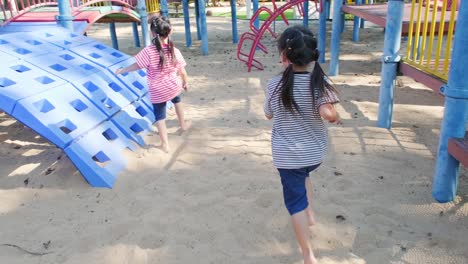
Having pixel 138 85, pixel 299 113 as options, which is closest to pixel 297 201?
pixel 299 113

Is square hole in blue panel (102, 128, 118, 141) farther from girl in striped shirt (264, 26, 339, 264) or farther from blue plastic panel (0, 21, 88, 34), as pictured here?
blue plastic panel (0, 21, 88, 34)

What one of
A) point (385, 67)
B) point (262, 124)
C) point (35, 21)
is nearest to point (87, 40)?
point (35, 21)

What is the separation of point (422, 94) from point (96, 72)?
4101 millimetres

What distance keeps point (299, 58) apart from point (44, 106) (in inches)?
93.8

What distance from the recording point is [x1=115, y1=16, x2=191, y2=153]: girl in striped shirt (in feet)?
12.1

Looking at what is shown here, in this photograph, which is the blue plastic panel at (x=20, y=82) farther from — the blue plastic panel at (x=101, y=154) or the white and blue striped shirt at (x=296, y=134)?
the white and blue striped shirt at (x=296, y=134)

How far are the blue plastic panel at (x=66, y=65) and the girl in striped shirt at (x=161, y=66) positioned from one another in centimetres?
57

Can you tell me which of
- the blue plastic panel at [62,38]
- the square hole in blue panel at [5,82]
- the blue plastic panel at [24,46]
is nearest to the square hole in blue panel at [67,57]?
the blue plastic panel at [24,46]

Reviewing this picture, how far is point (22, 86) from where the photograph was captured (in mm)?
3355

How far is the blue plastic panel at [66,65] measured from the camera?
395 centimetres

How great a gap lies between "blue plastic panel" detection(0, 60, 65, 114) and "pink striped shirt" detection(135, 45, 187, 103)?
0.80 m

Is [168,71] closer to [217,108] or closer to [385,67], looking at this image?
[217,108]

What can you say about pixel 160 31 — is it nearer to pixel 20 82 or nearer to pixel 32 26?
pixel 20 82

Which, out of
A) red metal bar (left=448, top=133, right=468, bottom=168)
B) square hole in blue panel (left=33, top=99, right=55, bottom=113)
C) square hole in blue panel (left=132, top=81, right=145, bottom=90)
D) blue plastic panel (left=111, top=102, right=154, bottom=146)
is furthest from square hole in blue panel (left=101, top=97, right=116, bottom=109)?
red metal bar (left=448, top=133, right=468, bottom=168)
